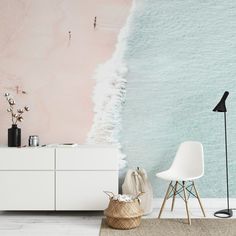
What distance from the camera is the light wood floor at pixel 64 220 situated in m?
3.39

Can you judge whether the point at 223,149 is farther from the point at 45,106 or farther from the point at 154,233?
the point at 45,106

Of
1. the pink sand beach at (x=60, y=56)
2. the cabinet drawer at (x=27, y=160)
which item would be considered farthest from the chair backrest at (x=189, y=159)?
the cabinet drawer at (x=27, y=160)

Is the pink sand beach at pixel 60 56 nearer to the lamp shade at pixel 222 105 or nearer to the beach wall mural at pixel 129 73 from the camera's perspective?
the beach wall mural at pixel 129 73

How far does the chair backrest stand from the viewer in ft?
13.0

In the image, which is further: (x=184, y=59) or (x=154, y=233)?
(x=184, y=59)

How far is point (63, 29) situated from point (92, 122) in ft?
3.39

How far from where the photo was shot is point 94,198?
3848mm

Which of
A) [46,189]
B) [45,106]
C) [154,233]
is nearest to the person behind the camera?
[154,233]

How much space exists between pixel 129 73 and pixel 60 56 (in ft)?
2.47

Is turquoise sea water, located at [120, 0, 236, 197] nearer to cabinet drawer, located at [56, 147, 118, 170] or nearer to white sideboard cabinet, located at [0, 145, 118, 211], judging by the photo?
cabinet drawer, located at [56, 147, 118, 170]

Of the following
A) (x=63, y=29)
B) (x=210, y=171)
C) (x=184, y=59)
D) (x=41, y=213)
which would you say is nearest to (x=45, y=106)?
(x=63, y=29)

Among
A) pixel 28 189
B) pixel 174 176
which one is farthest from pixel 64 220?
pixel 174 176

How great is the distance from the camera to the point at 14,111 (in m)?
4.25

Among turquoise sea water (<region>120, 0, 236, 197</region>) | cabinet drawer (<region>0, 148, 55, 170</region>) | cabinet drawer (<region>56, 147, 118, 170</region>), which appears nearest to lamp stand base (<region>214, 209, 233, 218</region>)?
turquoise sea water (<region>120, 0, 236, 197</region>)
